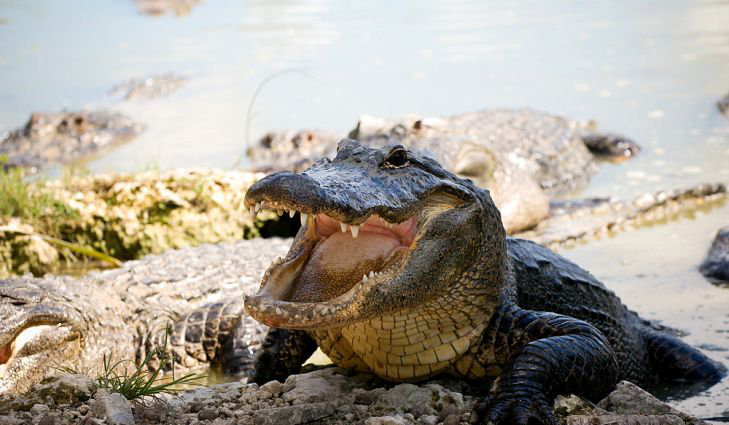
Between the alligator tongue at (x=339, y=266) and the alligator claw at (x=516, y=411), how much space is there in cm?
67

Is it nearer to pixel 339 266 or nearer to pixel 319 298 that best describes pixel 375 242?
pixel 339 266

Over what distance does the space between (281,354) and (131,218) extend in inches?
156

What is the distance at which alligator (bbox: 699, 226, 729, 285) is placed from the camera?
→ 21.0 ft

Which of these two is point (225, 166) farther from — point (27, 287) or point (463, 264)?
point (463, 264)

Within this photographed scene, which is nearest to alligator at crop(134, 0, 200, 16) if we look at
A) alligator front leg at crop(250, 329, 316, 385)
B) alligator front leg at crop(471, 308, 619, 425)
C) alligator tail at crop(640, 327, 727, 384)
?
alligator front leg at crop(250, 329, 316, 385)

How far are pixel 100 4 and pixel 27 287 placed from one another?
81.7 feet

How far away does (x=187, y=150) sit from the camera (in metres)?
12.5

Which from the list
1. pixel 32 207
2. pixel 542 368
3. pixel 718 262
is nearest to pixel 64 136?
pixel 32 207

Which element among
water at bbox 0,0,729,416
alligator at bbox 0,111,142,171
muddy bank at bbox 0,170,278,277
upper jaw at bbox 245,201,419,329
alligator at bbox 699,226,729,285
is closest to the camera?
upper jaw at bbox 245,201,419,329

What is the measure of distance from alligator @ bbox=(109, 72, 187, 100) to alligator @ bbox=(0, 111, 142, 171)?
7.62ft

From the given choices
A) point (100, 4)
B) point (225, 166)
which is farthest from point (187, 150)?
point (100, 4)

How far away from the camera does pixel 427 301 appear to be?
3492 millimetres

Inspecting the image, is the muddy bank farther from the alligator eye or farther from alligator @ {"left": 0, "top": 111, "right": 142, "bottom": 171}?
alligator @ {"left": 0, "top": 111, "right": 142, "bottom": 171}

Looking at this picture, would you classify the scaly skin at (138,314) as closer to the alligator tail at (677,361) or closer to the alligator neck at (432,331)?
the alligator neck at (432,331)
